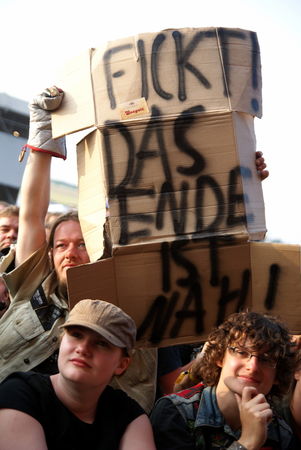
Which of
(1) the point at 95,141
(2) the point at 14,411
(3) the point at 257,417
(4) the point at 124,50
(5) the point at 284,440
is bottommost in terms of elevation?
(5) the point at 284,440

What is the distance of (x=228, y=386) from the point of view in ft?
10.7

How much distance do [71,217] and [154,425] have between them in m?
1.35

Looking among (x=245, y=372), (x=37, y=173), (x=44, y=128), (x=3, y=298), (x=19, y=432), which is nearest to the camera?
(x=19, y=432)

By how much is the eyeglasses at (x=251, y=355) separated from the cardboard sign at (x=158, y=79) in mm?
1151

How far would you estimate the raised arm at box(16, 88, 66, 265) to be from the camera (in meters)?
3.62

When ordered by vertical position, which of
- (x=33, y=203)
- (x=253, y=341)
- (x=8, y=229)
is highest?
(x=33, y=203)

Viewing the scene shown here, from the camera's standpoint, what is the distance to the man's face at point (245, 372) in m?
3.28

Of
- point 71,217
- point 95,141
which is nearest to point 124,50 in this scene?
point 95,141

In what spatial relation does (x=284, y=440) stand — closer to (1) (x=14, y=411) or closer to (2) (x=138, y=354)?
(2) (x=138, y=354)

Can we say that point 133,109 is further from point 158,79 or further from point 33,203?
point 33,203

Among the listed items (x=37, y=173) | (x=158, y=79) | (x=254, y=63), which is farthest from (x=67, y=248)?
(x=254, y=63)

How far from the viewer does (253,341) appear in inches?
131

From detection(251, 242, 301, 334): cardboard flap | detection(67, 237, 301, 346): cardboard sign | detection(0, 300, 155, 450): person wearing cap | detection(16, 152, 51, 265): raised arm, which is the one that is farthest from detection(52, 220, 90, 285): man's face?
detection(251, 242, 301, 334): cardboard flap

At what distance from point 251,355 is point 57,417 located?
3.18 feet
